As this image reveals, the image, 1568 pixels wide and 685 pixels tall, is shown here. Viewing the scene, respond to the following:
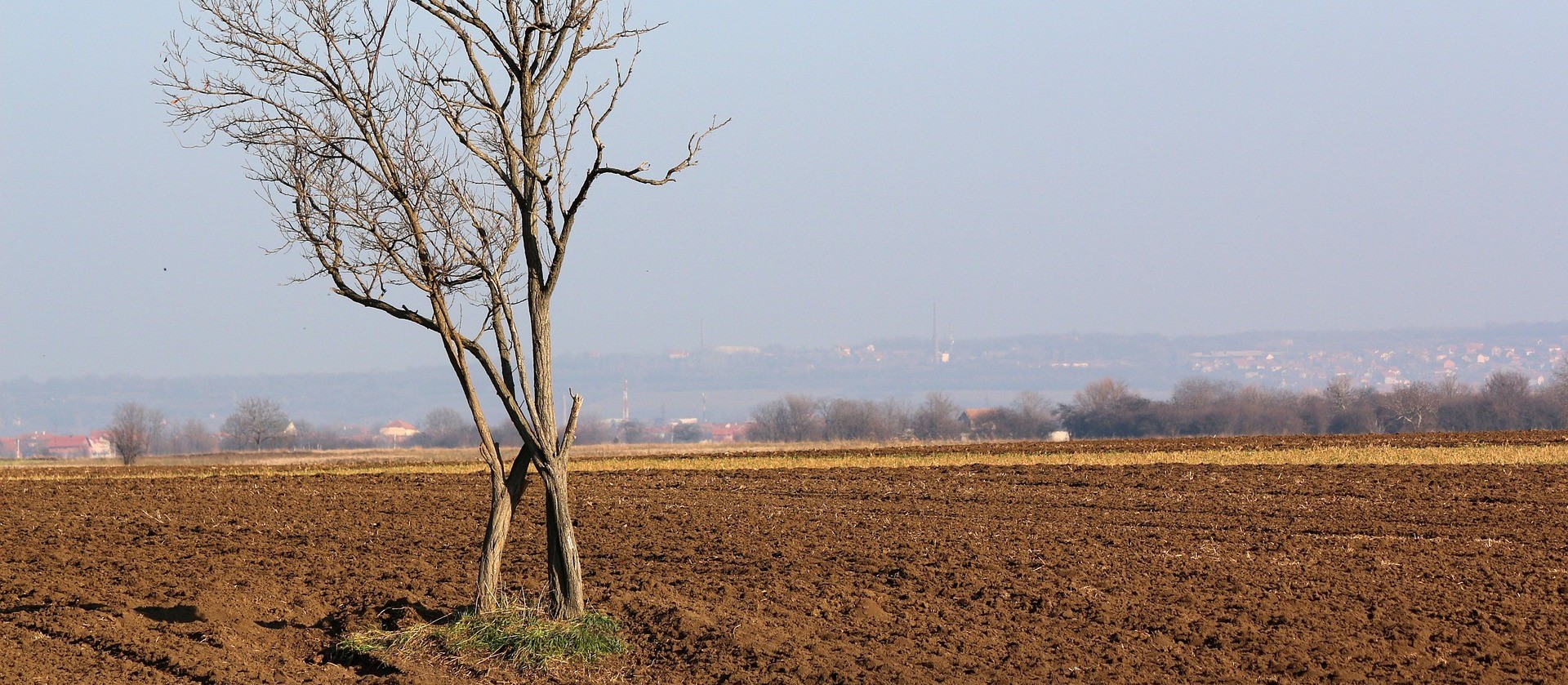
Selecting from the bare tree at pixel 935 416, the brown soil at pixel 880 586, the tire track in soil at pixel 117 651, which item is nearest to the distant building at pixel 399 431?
the bare tree at pixel 935 416

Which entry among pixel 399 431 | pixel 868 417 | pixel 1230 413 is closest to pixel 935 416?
pixel 868 417

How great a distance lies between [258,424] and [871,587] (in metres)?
95.4

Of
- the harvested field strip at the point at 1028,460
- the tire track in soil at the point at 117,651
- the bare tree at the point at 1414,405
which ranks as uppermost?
the bare tree at the point at 1414,405

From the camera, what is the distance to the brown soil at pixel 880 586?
32.2 feet

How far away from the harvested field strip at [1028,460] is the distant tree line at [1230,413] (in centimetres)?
4933

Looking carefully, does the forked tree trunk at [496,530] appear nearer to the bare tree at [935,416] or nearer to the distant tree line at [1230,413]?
the distant tree line at [1230,413]

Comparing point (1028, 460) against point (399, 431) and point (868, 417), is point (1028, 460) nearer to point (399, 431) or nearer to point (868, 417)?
point (868, 417)

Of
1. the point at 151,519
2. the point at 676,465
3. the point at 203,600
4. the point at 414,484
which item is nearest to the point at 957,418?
the point at 676,465

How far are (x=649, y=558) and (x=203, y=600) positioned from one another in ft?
15.9

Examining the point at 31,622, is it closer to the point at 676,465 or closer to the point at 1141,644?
the point at 1141,644

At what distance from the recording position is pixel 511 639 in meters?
9.98

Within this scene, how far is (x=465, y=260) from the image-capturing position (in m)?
9.75

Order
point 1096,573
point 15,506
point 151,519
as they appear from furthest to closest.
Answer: point 15,506 → point 151,519 → point 1096,573

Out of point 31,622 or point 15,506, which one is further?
point 15,506
